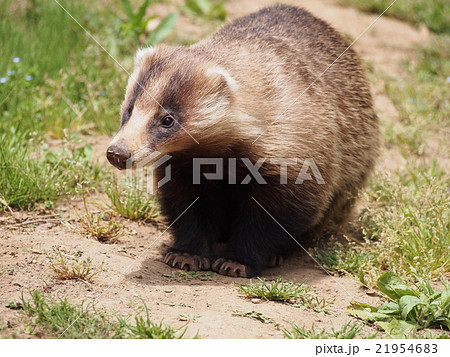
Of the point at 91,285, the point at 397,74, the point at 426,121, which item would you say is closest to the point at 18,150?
the point at 91,285

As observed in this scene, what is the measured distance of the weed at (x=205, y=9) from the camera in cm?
897

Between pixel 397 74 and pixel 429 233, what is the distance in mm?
4041

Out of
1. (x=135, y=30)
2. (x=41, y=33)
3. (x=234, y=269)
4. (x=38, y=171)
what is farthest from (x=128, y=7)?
(x=234, y=269)

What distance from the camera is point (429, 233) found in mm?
4988

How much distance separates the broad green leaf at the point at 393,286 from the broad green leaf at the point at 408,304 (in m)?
0.08

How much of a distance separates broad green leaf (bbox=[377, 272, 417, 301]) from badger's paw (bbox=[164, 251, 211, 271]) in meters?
1.31

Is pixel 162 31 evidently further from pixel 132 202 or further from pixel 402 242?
pixel 402 242

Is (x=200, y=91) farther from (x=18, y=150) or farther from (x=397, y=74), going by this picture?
(x=397, y=74)

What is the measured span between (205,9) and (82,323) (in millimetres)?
6239

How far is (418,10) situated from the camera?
9609 mm

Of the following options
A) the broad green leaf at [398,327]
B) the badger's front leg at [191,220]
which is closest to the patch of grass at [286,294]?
the broad green leaf at [398,327]

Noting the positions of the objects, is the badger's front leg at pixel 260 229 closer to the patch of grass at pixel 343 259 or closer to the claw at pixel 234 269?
the claw at pixel 234 269
